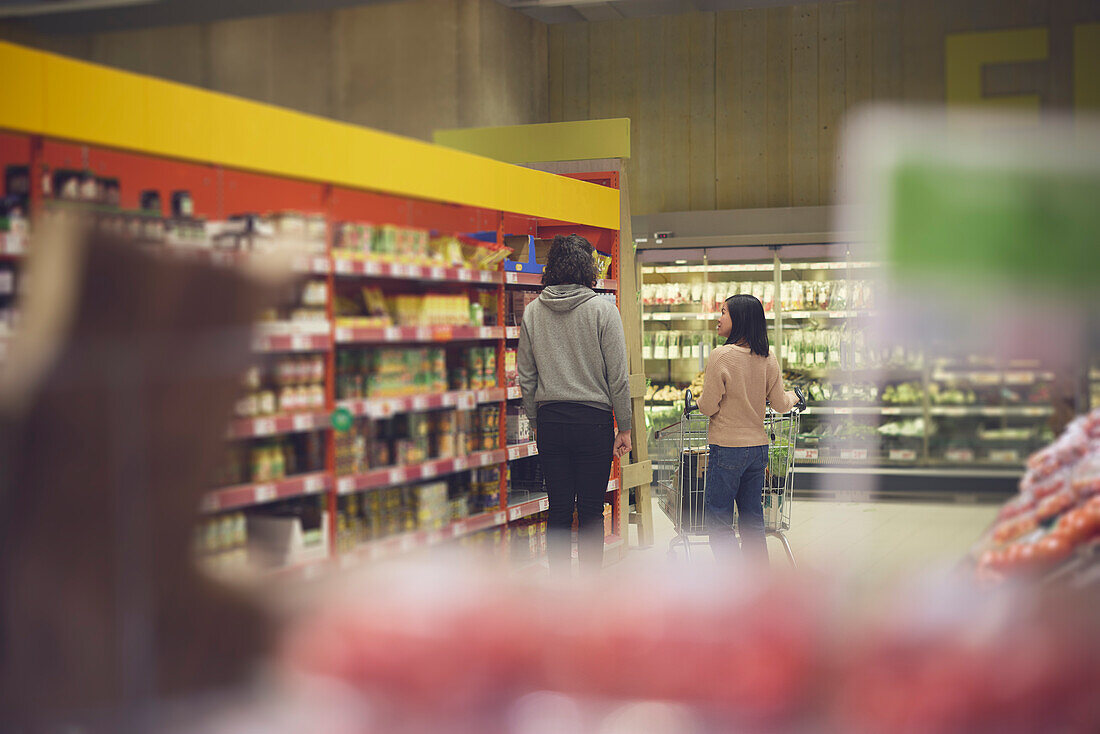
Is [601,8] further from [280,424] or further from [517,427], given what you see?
[517,427]

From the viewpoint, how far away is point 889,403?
425 mm

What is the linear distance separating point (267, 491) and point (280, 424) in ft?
0.39

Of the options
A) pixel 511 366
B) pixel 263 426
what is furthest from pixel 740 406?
pixel 263 426

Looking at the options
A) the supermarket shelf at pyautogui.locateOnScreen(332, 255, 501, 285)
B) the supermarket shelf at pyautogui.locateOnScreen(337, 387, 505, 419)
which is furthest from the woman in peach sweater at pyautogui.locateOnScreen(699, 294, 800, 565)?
the supermarket shelf at pyautogui.locateOnScreen(337, 387, 505, 419)

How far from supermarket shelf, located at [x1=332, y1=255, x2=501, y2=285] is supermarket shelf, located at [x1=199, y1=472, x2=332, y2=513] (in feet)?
0.60

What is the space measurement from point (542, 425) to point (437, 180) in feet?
6.15

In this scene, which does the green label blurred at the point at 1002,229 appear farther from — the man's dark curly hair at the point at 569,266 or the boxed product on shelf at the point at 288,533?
the man's dark curly hair at the point at 569,266

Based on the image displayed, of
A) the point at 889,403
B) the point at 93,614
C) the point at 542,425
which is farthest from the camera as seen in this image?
the point at 542,425

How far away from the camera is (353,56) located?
640mm

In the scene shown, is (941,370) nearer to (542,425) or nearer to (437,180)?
(437,180)

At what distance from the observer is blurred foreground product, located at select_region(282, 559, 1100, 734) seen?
17.0 inches

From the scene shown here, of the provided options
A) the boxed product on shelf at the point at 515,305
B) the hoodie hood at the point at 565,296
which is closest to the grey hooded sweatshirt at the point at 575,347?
the hoodie hood at the point at 565,296

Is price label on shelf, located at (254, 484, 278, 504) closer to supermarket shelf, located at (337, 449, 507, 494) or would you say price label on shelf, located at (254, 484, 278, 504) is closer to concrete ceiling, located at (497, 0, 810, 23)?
supermarket shelf, located at (337, 449, 507, 494)

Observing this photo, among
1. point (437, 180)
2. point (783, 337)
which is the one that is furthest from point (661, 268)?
point (437, 180)
